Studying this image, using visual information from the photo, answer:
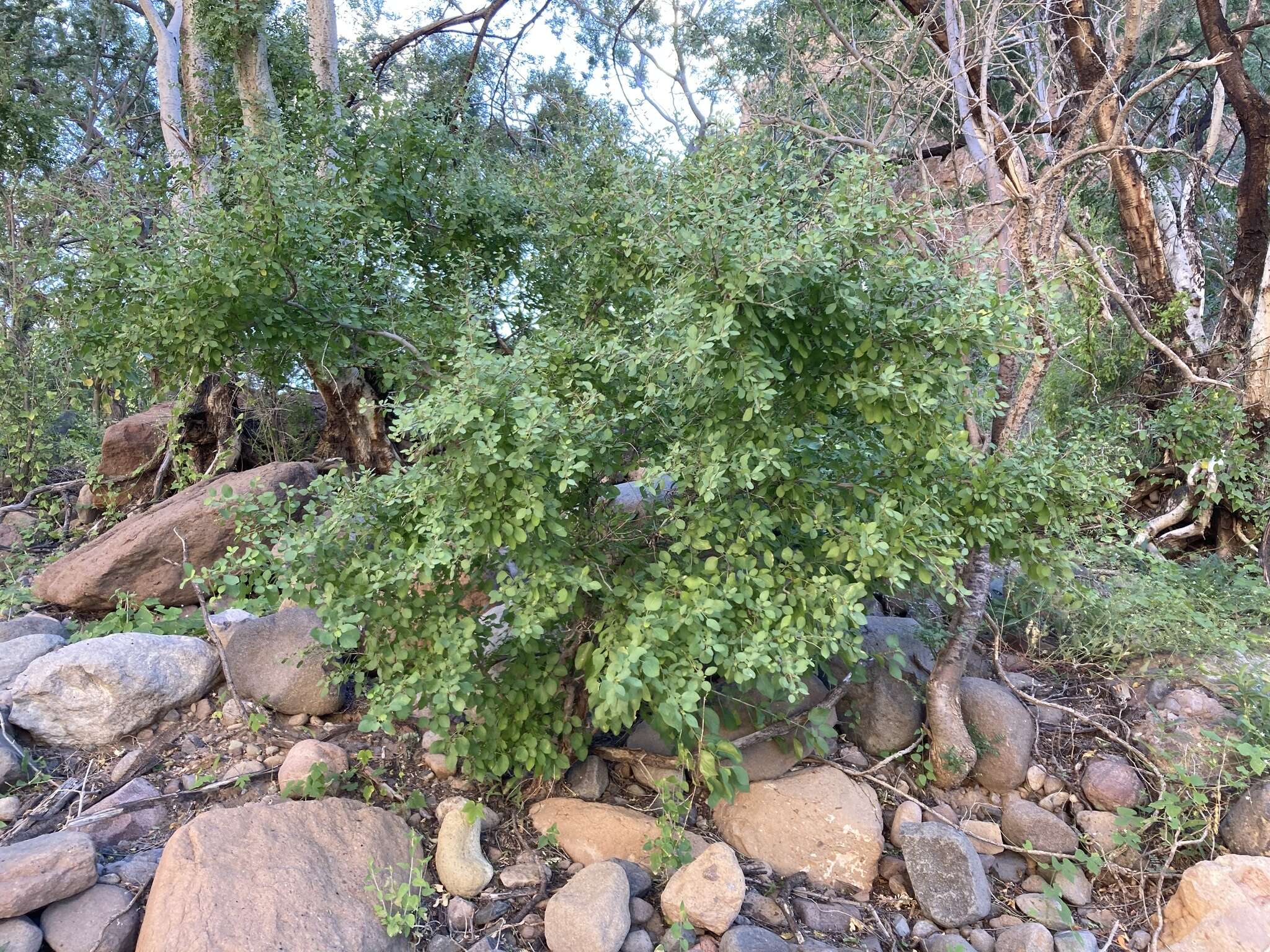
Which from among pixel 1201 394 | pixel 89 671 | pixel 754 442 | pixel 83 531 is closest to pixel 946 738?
pixel 754 442

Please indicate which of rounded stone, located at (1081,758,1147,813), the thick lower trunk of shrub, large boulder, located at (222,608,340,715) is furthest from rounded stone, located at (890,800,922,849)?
large boulder, located at (222,608,340,715)

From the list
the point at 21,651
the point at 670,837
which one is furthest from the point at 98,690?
the point at 670,837

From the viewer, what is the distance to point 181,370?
3588 mm

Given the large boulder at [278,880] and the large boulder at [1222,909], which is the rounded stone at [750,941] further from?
the large boulder at [1222,909]

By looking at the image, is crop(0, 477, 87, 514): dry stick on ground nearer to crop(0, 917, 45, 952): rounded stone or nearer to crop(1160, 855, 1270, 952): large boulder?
crop(0, 917, 45, 952): rounded stone

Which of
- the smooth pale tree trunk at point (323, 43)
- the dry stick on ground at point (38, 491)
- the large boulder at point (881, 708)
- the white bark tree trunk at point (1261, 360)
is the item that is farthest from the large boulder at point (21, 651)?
the white bark tree trunk at point (1261, 360)

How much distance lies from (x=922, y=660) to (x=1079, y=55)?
4.54 metres

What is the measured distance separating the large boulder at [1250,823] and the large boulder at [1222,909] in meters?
0.18

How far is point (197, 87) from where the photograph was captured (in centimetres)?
657

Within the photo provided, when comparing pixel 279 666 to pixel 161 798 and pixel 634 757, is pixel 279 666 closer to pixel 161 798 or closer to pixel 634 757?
pixel 161 798

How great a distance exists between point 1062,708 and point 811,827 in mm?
1443

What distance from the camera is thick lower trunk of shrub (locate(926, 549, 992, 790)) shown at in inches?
140

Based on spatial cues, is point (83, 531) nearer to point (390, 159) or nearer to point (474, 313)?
point (390, 159)

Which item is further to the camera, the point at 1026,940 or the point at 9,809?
the point at 9,809
